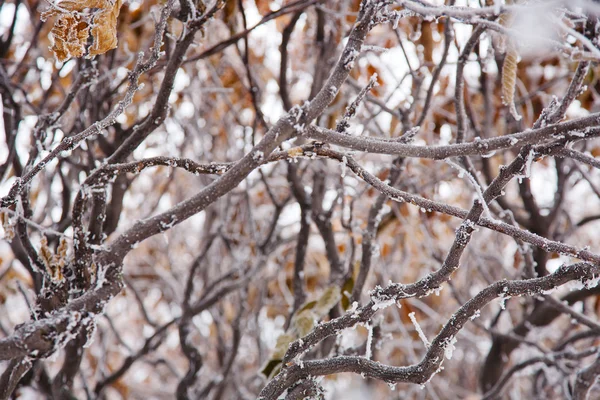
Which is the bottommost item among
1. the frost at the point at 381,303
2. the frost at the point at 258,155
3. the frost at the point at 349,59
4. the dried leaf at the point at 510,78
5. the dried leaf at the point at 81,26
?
the frost at the point at 381,303

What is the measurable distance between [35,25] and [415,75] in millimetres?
791

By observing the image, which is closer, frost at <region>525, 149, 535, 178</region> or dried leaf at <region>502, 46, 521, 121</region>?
frost at <region>525, 149, 535, 178</region>

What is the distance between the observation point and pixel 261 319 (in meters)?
1.74

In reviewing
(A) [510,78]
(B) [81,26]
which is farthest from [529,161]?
(B) [81,26]

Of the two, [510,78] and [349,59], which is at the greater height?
[510,78]

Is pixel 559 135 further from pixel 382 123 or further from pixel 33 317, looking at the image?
pixel 382 123

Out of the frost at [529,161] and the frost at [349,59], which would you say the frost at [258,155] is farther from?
the frost at [529,161]

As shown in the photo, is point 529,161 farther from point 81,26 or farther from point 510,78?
point 81,26

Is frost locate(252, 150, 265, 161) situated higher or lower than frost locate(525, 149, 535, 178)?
lower

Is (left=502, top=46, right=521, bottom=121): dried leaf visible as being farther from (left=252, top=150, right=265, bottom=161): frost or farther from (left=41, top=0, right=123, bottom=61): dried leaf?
(left=41, top=0, right=123, bottom=61): dried leaf

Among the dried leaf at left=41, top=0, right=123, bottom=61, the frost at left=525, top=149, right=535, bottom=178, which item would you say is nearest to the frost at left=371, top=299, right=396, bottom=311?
the frost at left=525, top=149, right=535, bottom=178

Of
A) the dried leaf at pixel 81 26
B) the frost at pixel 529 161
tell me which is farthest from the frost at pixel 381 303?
the dried leaf at pixel 81 26

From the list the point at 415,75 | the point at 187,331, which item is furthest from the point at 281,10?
the point at 187,331

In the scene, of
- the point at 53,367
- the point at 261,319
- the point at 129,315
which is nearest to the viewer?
the point at 261,319
